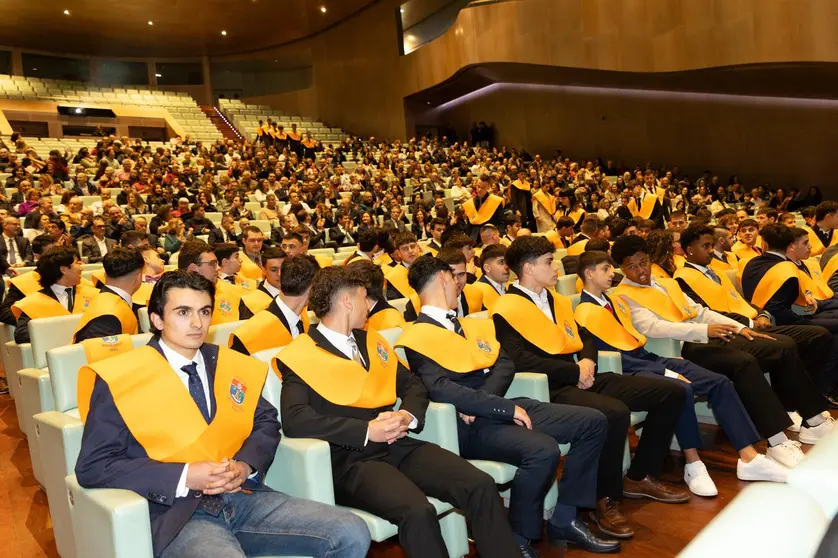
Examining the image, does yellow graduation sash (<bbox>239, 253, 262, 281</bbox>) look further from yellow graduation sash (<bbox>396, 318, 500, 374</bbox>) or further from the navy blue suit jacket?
the navy blue suit jacket

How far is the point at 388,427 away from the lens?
7.67 ft

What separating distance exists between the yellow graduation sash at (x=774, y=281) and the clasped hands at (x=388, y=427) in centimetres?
295

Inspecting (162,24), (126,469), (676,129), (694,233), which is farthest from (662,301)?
(162,24)

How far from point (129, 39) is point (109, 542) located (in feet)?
69.9

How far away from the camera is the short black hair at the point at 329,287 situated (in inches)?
100

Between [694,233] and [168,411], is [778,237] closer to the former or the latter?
[694,233]

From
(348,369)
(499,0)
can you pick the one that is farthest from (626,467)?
(499,0)

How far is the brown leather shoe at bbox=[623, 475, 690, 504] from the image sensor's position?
3070 mm

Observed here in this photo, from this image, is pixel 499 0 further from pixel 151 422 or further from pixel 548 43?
pixel 151 422

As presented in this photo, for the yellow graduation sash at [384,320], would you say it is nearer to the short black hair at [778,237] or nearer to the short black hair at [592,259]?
the short black hair at [592,259]

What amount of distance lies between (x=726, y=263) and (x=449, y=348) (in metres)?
3.14

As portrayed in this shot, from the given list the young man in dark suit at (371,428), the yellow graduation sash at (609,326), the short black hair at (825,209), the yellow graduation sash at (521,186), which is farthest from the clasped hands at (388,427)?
the yellow graduation sash at (521,186)

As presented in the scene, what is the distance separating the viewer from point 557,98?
17031 mm

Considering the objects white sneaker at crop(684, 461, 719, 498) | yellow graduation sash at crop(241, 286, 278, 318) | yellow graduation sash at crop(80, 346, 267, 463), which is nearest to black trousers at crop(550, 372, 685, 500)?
white sneaker at crop(684, 461, 719, 498)
